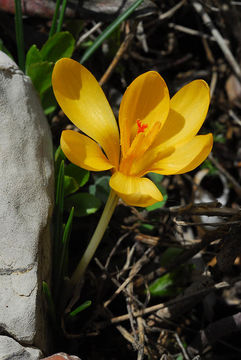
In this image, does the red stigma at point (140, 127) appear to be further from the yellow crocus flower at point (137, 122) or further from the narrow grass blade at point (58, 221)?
the narrow grass blade at point (58, 221)

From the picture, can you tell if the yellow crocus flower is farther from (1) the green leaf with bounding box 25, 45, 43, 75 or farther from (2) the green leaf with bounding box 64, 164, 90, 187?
(1) the green leaf with bounding box 25, 45, 43, 75

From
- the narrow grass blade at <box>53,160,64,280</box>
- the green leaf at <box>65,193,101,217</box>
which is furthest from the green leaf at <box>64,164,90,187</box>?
the narrow grass blade at <box>53,160,64,280</box>

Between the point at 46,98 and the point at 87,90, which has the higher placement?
the point at 87,90

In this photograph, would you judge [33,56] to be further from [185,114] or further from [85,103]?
[185,114]

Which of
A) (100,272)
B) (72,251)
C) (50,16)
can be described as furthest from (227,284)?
(50,16)

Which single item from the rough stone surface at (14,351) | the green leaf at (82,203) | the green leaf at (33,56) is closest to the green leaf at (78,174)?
the green leaf at (82,203)

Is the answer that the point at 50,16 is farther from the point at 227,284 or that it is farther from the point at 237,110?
the point at 227,284
